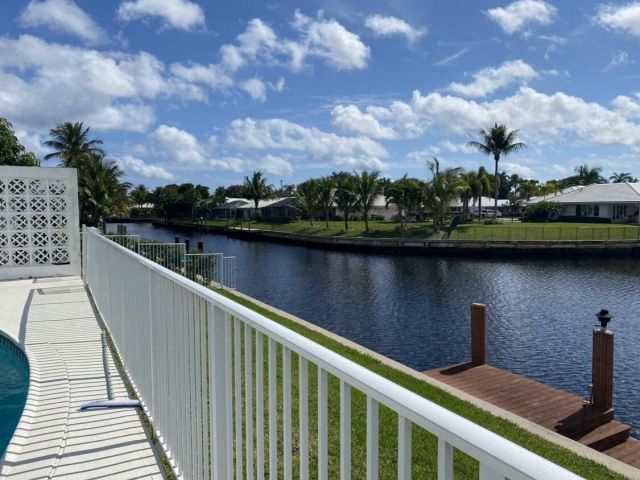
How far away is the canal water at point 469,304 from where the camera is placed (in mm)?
11051

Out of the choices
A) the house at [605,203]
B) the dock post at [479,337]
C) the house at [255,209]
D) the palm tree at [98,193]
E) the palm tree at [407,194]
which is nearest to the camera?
the dock post at [479,337]

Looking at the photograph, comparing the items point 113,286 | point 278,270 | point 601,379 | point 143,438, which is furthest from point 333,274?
point 143,438

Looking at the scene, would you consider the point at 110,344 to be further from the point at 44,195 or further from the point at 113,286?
the point at 44,195

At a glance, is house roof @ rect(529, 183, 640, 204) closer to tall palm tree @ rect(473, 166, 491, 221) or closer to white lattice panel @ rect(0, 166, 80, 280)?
tall palm tree @ rect(473, 166, 491, 221)

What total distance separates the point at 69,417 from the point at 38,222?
963cm

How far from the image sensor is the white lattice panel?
39.2 ft

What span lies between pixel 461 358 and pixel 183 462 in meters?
9.18

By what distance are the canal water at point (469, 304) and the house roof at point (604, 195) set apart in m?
21.7

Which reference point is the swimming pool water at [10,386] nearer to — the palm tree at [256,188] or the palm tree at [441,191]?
the palm tree at [441,191]

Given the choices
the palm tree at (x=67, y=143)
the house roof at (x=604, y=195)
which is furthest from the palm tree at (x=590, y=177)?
the palm tree at (x=67, y=143)

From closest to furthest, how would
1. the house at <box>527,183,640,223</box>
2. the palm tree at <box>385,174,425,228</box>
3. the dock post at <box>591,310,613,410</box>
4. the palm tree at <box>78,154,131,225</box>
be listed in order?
the dock post at <box>591,310,613,410</box>
the palm tree at <box>78,154,131,225</box>
the palm tree at <box>385,174,425,228</box>
the house at <box>527,183,640,223</box>

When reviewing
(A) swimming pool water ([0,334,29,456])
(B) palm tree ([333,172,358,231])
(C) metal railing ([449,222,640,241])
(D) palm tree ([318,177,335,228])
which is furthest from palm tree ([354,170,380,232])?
(A) swimming pool water ([0,334,29,456])

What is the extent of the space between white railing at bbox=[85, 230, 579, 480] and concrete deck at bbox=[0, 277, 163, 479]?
261mm

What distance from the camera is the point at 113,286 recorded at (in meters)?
5.56
